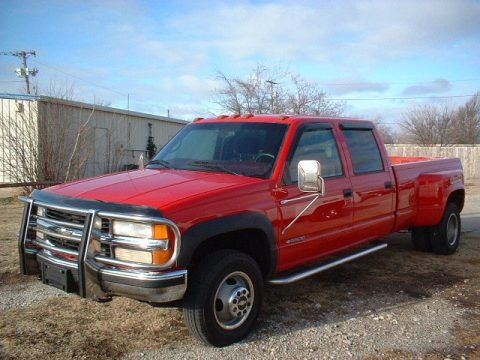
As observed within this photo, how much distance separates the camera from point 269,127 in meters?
4.77

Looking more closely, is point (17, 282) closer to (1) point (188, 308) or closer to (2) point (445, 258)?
(1) point (188, 308)

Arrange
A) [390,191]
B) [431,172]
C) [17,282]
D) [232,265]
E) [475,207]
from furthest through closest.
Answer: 1. [475,207]
2. [431,172]
3. [390,191]
4. [17,282]
5. [232,265]

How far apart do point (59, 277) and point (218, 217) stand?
128 cm

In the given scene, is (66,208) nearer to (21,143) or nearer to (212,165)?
(212,165)

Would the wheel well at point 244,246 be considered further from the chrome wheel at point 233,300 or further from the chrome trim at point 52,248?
the chrome trim at point 52,248

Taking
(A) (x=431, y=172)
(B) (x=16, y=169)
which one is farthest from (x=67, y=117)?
(A) (x=431, y=172)

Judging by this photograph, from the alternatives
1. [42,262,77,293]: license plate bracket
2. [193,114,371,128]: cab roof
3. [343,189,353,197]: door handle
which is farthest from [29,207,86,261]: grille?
[343,189,353,197]: door handle

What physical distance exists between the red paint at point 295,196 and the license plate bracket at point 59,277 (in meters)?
0.59

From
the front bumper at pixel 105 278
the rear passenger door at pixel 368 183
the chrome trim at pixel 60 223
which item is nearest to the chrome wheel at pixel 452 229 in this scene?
the rear passenger door at pixel 368 183

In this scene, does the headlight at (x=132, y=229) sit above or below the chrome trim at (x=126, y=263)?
above

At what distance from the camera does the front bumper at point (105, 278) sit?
11.0 ft

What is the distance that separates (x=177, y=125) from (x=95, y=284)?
22.8 metres

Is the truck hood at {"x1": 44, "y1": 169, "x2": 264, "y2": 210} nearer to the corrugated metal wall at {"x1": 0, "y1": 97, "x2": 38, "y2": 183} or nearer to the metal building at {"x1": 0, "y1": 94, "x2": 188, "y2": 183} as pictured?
the metal building at {"x1": 0, "y1": 94, "x2": 188, "y2": 183}

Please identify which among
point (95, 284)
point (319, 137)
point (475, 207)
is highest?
point (319, 137)
